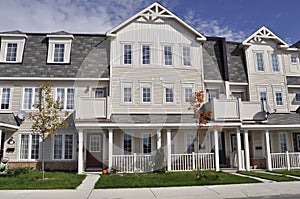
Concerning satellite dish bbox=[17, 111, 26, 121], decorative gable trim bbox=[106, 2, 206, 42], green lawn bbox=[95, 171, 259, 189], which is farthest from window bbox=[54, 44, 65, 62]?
green lawn bbox=[95, 171, 259, 189]

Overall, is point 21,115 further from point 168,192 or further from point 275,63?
point 275,63

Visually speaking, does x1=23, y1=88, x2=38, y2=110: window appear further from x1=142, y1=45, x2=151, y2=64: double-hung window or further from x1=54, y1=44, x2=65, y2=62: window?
x1=142, y1=45, x2=151, y2=64: double-hung window

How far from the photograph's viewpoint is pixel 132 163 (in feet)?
52.5

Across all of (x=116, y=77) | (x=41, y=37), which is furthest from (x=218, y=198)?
(x=41, y=37)

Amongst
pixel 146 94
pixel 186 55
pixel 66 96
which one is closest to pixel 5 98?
pixel 66 96

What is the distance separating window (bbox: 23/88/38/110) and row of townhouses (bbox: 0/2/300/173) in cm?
7

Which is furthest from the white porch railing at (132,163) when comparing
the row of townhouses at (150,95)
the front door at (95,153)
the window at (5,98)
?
the window at (5,98)

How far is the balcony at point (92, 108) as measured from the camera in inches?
632

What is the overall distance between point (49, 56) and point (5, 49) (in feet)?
10.0

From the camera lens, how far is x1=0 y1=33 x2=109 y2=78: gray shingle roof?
60.3 feet

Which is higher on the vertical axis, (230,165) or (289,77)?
(289,77)

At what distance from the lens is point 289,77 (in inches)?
842

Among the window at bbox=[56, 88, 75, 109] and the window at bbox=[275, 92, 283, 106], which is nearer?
the window at bbox=[56, 88, 75, 109]

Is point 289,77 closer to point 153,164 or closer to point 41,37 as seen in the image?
point 153,164
